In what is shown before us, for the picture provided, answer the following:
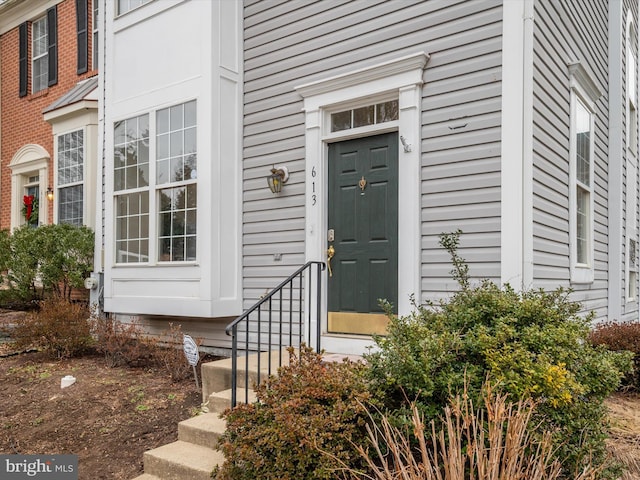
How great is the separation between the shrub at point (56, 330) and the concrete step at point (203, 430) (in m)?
3.07

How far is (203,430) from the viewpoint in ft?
11.9

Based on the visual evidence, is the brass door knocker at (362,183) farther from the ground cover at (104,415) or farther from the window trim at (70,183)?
the window trim at (70,183)

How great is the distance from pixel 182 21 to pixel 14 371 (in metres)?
4.47

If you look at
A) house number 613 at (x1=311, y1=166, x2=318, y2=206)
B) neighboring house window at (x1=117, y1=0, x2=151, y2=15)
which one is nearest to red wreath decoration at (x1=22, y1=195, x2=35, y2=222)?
neighboring house window at (x1=117, y1=0, x2=151, y2=15)

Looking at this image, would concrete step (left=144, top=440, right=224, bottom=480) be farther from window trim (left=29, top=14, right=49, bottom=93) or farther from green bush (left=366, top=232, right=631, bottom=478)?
window trim (left=29, top=14, right=49, bottom=93)

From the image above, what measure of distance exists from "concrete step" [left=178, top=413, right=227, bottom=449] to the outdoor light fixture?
2559 millimetres

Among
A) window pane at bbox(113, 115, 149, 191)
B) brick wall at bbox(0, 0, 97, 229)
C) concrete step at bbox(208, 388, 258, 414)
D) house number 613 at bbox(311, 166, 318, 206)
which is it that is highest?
brick wall at bbox(0, 0, 97, 229)

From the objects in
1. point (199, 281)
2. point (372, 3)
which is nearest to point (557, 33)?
point (372, 3)

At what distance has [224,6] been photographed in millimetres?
5773

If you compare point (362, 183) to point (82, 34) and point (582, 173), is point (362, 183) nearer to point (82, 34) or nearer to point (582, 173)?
point (582, 173)

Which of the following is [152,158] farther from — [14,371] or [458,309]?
[458,309]

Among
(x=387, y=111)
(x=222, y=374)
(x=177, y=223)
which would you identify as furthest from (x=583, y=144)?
(x=177, y=223)

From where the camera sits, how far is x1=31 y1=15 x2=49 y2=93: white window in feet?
34.0

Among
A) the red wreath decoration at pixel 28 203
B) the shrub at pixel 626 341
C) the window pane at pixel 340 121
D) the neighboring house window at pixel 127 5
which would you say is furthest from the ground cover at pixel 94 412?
the red wreath decoration at pixel 28 203
